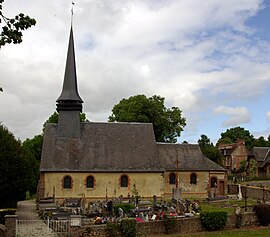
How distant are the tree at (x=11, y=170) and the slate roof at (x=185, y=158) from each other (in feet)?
52.4

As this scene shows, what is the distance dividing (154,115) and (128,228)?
35.1 metres

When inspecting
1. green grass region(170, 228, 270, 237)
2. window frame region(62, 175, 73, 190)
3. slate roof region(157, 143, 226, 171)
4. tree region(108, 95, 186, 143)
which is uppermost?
tree region(108, 95, 186, 143)

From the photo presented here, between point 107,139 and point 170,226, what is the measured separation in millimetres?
19253

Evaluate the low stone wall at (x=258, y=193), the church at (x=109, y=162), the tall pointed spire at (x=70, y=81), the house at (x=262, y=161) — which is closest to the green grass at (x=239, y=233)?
the low stone wall at (x=258, y=193)

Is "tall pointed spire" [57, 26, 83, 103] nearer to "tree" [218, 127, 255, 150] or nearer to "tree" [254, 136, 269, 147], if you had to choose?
"tree" [254, 136, 269, 147]

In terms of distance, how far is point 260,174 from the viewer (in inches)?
2525

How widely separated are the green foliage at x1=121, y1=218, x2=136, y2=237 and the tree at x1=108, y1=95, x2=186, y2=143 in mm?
33024

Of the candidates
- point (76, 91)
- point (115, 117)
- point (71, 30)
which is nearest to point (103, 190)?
point (76, 91)

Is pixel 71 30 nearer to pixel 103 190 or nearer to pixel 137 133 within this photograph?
pixel 137 133

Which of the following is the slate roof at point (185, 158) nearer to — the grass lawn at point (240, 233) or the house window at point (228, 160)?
the grass lawn at point (240, 233)

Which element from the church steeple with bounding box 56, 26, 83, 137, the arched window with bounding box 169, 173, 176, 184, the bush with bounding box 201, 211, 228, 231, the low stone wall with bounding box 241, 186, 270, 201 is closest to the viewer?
the bush with bounding box 201, 211, 228, 231

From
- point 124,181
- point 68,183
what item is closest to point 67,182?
point 68,183

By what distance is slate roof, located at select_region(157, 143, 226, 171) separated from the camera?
3859 centimetres

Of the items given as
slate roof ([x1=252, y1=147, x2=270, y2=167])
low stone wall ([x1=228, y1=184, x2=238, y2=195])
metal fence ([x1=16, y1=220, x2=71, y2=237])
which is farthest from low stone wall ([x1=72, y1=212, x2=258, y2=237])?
slate roof ([x1=252, y1=147, x2=270, y2=167])
